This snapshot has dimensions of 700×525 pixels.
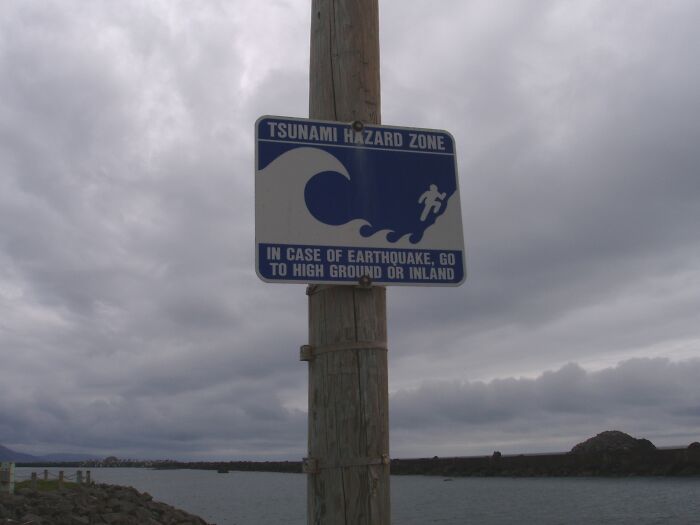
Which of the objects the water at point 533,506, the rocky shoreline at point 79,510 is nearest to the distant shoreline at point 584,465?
the water at point 533,506

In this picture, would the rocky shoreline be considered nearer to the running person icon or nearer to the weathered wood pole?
the weathered wood pole

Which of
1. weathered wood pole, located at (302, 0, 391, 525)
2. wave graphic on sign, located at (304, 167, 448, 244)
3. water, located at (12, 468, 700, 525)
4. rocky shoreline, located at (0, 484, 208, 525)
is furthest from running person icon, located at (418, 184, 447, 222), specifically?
water, located at (12, 468, 700, 525)

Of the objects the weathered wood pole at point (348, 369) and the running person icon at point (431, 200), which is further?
the running person icon at point (431, 200)

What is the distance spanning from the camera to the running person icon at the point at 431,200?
117 inches

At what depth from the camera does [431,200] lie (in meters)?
3.00

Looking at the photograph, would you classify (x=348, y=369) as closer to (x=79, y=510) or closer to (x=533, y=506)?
(x=79, y=510)

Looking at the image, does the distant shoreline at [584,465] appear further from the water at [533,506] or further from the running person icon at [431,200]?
the running person icon at [431,200]

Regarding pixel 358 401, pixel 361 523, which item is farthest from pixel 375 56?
pixel 361 523

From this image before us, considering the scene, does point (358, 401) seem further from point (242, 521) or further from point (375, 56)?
point (242, 521)

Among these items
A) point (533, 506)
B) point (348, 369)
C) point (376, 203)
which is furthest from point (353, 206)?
point (533, 506)

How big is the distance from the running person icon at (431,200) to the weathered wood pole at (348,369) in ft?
1.29

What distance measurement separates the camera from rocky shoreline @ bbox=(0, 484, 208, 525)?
823 inches

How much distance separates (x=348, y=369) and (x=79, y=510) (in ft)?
82.9

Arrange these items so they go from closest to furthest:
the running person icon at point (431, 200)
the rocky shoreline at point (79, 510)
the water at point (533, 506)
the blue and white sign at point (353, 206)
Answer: the blue and white sign at point (353, 206), the running person icon at point (431, 200), the rocky shoreline at point (79, 510), the water at point (533, 506)
